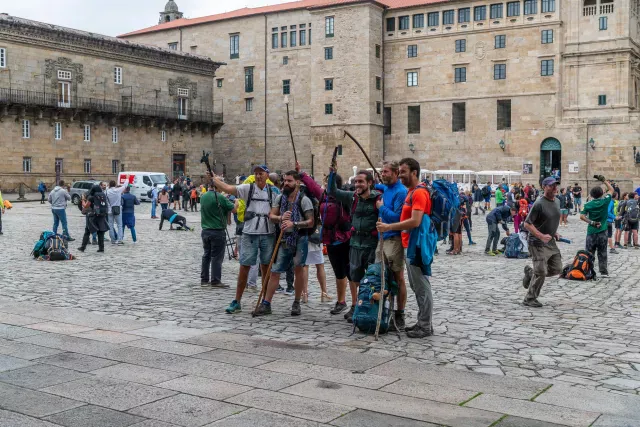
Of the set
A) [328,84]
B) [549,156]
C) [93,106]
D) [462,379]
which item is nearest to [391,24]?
[328,84]

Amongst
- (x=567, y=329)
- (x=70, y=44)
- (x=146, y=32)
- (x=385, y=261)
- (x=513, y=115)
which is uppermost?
(x=146, y=32)

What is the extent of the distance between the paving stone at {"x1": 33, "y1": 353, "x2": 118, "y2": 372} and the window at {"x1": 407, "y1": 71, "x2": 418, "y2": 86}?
4915 cm

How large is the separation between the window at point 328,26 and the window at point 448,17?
26.2ft

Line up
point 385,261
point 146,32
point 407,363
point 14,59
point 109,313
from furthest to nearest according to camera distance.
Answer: point 146,32, point 14,59, point 109,313, point 385,261, point 407,363

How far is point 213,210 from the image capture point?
37.4 ft

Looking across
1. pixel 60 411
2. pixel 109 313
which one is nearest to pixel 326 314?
pixel 109 313

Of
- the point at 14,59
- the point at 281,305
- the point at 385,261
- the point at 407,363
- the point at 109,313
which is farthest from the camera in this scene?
the point at 14,59

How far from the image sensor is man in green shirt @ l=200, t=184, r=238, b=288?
37.3 feet

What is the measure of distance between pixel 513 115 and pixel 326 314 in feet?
145

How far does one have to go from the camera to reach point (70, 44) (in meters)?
47.4

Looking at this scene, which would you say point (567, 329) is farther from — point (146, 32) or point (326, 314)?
point (146, 32)

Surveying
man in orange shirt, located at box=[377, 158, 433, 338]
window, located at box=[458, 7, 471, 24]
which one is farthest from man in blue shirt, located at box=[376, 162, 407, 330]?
window, located at box=[458, 7, 471, 24]

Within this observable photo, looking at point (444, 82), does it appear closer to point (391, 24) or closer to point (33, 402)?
point (391, 24)

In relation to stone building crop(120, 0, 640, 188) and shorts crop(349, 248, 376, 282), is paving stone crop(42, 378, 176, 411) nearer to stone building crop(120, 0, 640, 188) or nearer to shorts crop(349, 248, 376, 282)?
shorts crop(349, 248, 376, 282)
